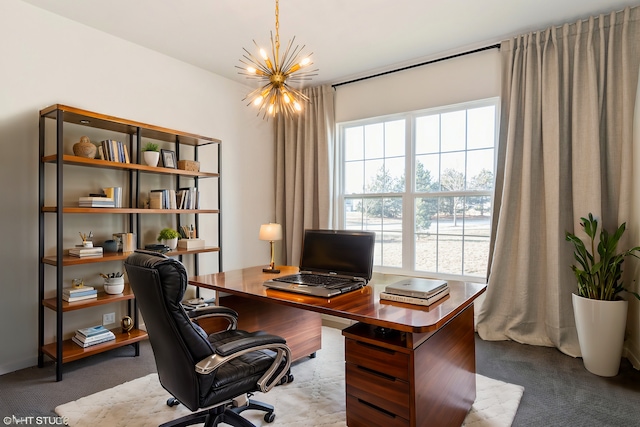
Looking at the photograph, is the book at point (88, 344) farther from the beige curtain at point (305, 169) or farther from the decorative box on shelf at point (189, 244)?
the beige curtain at point (305, 169)

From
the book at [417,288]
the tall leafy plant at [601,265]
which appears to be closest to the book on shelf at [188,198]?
the book at [417,288]

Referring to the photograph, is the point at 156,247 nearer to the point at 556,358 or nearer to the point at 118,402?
the point at 118,402

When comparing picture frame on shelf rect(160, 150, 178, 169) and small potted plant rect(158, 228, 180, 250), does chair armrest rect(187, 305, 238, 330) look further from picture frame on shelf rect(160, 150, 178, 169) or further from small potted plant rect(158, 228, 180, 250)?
picture frame on shelf rect(160, 150, 178, 169)

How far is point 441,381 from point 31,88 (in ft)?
11.2

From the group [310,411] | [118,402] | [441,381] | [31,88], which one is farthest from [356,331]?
[31,88]

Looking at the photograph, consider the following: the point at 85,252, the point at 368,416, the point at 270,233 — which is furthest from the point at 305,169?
the point at 368,416

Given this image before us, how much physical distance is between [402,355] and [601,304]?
1866mm

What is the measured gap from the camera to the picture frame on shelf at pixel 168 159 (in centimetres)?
338

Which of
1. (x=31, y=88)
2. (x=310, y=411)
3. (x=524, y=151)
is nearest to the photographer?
(x=310, y=411)

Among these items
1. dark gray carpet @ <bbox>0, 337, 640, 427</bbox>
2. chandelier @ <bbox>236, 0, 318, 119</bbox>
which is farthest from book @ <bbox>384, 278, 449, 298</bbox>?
chandelier @ <bbox>236, 0, 318, 119</bbox>

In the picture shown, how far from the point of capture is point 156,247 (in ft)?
10.7

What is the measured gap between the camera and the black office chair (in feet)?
4.92

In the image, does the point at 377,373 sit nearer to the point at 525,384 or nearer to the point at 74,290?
the point at 525,384

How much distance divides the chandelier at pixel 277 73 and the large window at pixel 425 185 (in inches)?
40.8
